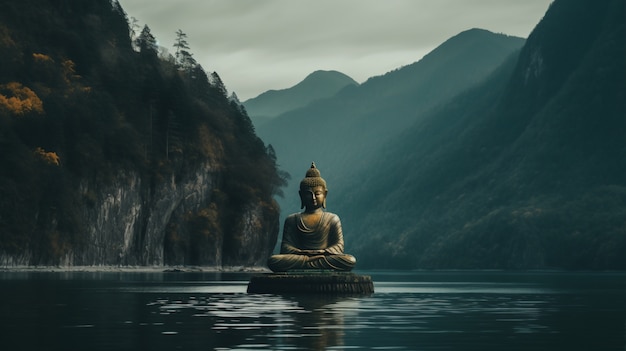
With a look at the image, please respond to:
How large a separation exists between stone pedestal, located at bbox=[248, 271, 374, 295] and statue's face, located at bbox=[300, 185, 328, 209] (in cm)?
427

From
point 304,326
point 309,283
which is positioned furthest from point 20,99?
point 304,326

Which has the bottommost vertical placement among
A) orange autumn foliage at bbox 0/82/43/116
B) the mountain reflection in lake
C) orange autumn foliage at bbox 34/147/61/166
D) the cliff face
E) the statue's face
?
the mountain reflection in lake

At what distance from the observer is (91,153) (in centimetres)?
16312

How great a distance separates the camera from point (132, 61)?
196 metres

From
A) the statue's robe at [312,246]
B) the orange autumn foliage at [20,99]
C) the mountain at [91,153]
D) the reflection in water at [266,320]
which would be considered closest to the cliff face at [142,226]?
the mountain at [91,153]

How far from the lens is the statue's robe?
6750cm

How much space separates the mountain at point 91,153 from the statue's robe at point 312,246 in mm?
78409

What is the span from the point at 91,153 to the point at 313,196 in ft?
325

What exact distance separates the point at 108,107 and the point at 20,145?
2845cm

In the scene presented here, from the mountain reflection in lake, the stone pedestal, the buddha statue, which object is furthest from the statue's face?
the mountain reflection in lake

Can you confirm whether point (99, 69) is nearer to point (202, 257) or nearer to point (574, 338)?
point (202, 257)

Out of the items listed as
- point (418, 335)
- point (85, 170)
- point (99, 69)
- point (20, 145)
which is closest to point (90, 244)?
point (85, 170)

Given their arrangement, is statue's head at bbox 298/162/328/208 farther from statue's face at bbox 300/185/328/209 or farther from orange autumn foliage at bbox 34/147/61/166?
orange autumn foliage at bbox 34/147/61/166

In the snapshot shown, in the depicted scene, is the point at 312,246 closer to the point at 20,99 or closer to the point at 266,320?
the point at 266,320
